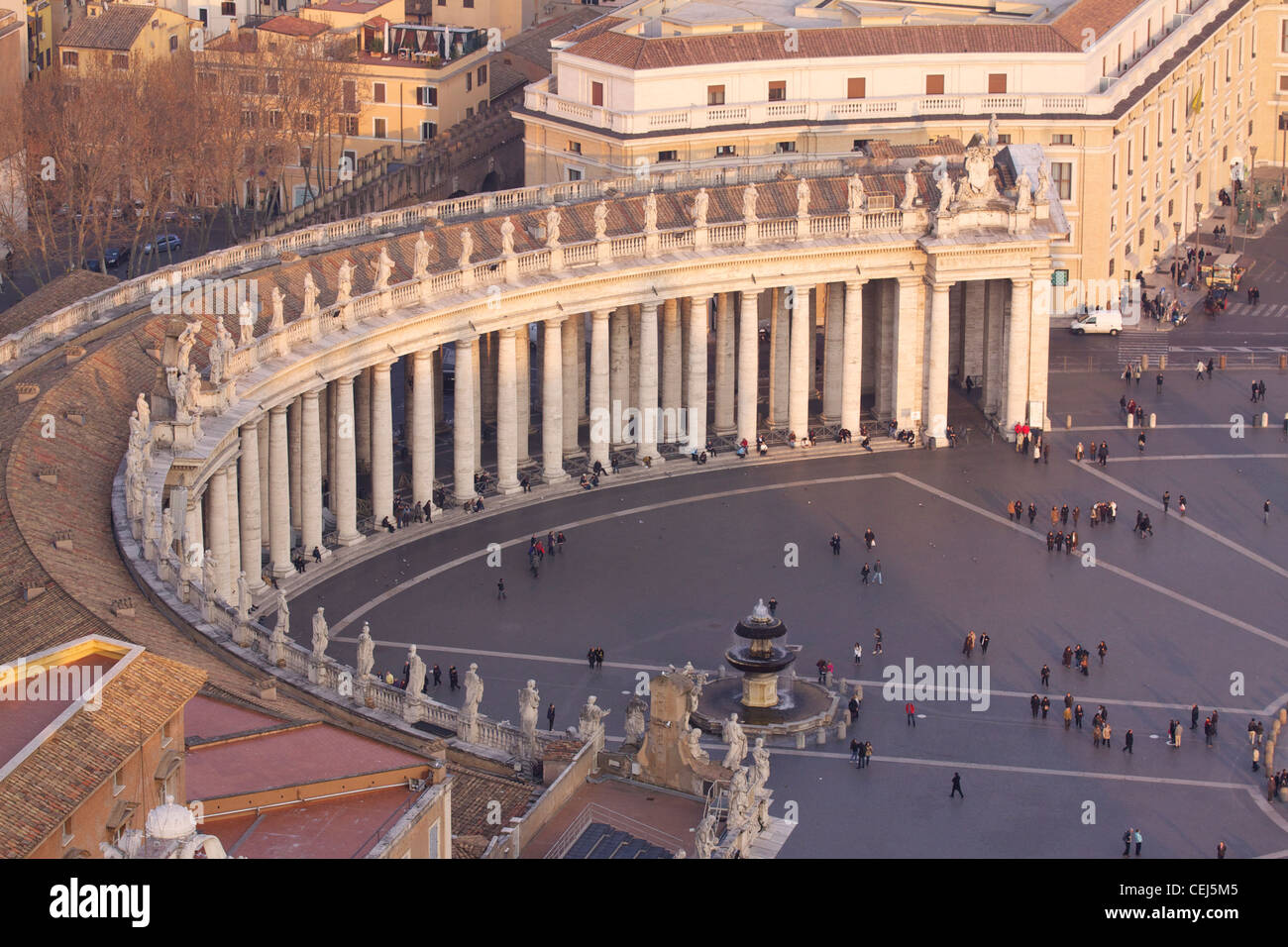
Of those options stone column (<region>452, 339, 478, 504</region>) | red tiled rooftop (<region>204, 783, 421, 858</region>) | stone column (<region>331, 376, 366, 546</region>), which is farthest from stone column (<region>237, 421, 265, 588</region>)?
red tiled rooftop (<region>204, 783, 421, 858</region>)

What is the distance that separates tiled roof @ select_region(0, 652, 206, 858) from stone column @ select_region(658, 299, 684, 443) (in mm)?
86709

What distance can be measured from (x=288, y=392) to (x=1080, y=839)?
42979 mm

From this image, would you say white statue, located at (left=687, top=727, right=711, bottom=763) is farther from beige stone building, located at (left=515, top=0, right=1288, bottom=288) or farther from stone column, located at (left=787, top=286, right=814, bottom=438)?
beige stone building, located at (left=515, top=0, right=1288, bottom=288)

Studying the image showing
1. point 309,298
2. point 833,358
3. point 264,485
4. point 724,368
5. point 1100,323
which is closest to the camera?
point 309,298

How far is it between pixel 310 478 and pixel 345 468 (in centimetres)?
262

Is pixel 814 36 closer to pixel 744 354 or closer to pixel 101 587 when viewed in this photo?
pixel 744 354

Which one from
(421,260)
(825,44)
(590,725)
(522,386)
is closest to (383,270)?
(421,260)

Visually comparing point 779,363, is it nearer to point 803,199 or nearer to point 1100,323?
point 803,199

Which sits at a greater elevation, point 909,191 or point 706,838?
point 909,191

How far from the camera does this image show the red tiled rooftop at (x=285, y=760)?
74000 mm

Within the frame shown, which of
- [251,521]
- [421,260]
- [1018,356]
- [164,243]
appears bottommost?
[251,521]

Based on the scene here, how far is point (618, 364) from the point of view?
15575 cm
